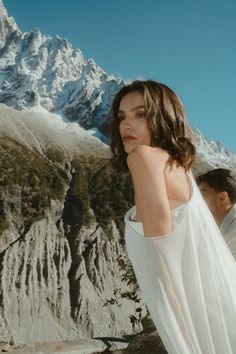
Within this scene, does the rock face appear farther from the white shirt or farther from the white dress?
the white dress

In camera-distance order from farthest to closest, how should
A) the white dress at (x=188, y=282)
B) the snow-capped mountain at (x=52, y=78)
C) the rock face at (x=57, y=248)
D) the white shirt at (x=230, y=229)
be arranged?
the snow-capped mountain at (x=52, y=78)
the rock face at (x=57, y=248)
the white shirt at (x=230, y=229)
the white dress at (x=188, y=282)

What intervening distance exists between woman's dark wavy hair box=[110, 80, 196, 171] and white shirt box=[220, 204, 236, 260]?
1.51 meters

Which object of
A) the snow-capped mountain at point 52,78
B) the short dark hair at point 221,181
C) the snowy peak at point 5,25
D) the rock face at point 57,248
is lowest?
the short dark hair at point 221,181

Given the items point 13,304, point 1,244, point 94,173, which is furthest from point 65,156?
point 13,304

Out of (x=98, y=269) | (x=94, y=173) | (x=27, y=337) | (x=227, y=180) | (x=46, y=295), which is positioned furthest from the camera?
(x=94, y=173)

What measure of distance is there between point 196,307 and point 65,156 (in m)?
52.8

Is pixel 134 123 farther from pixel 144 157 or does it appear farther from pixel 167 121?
pixel 144 157

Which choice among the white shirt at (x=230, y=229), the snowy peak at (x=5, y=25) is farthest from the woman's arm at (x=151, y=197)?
the snowy peak at (x=5, y=25)

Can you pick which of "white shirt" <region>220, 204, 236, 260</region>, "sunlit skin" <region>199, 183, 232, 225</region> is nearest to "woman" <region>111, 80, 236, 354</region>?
"white shirt" <region>220, 204, 236, 260</region>

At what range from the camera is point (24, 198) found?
4131 cm

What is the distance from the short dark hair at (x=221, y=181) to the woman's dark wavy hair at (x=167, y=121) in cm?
202

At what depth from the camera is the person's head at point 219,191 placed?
328cm

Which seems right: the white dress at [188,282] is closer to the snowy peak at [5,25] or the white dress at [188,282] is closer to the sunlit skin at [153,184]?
the sunlit skin at [153,184]

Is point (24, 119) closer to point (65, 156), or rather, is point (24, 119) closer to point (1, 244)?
point (65, 156)
